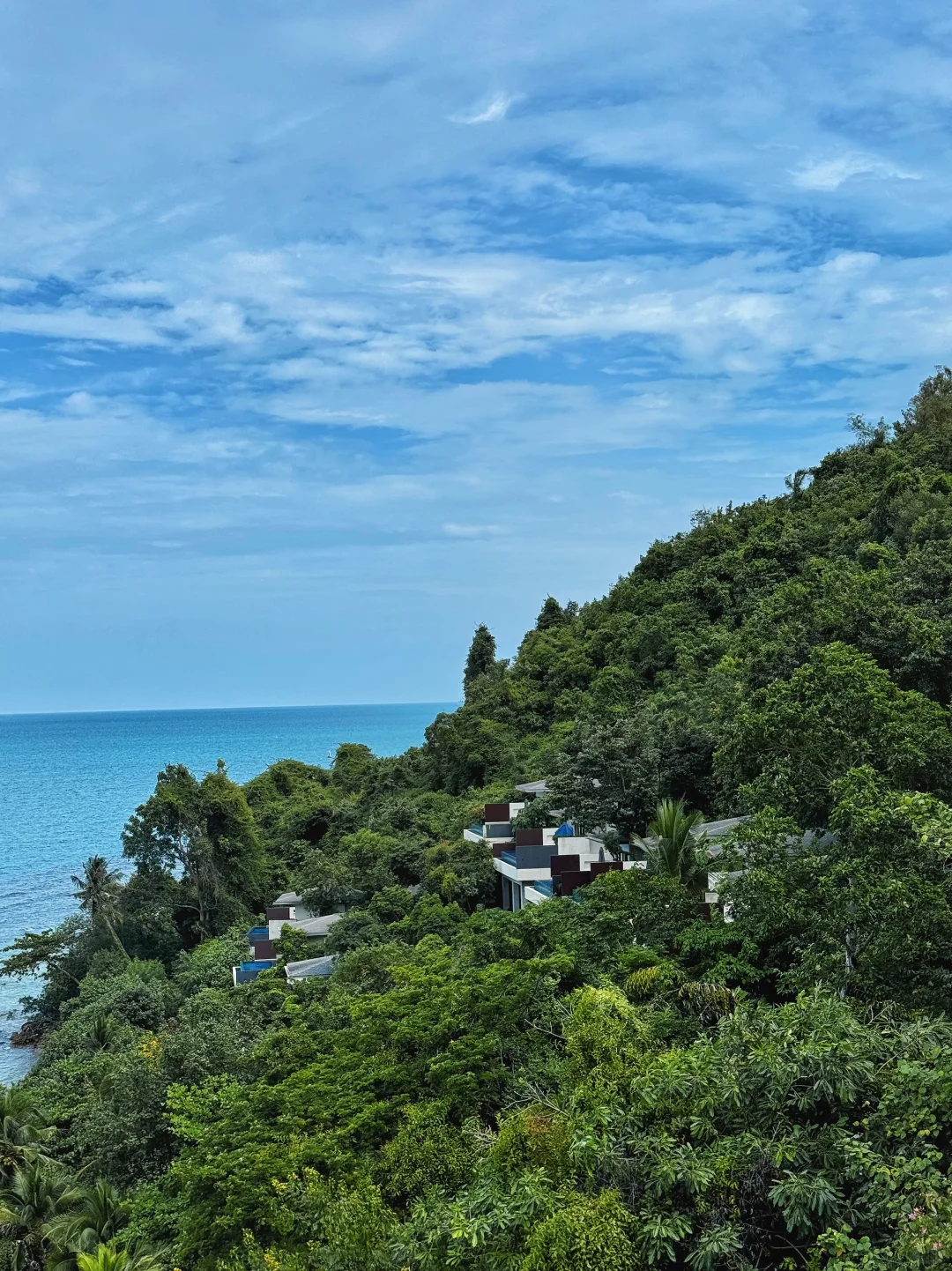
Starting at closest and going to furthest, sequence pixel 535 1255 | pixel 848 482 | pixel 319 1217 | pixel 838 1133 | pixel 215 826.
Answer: pixel 535 1255 → pixel 838 1133 → pixel 319 1217 → pixel 215 826 → pixel 848 482

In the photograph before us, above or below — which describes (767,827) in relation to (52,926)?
above

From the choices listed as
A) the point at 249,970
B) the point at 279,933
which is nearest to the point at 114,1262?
the point at 249,970

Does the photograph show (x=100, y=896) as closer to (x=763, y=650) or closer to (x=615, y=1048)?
(x=763, y=650)

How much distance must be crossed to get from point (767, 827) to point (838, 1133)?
5.79 meters

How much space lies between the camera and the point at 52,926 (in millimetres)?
45656

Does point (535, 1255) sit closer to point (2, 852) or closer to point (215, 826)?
point (215, 826)

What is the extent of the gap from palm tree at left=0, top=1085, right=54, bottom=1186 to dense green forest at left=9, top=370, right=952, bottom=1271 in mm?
61

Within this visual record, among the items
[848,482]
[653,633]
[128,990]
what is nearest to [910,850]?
[128,990]

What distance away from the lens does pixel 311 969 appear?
2370 cm

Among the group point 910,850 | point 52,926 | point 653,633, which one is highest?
point 653,633

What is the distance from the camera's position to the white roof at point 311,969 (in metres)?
23.2

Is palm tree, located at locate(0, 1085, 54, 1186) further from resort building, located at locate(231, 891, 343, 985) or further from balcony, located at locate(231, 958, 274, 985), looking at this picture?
balcony, located at locate(231, 958, 274, 985)

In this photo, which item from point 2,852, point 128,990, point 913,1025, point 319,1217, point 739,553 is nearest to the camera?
point 913,1025

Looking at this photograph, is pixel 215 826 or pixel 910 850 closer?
pixel 910 850
